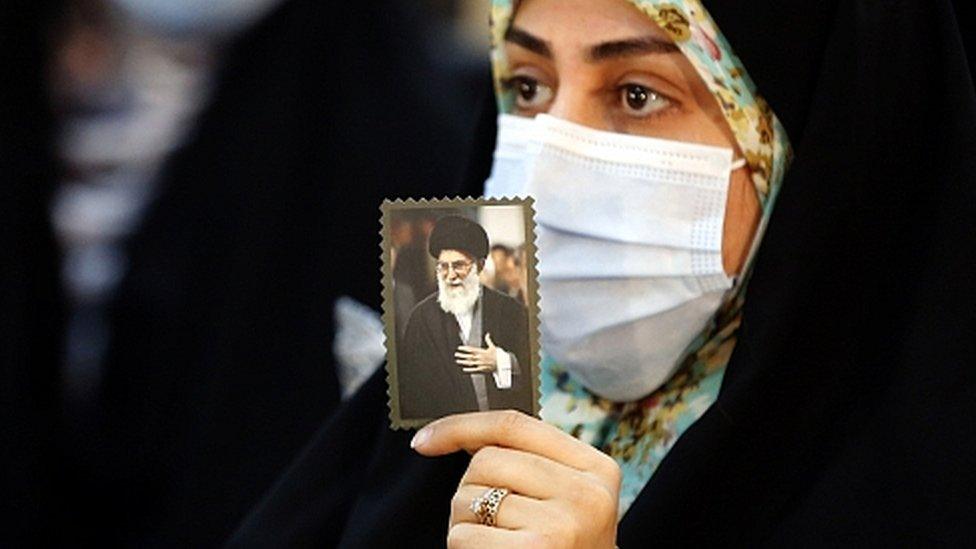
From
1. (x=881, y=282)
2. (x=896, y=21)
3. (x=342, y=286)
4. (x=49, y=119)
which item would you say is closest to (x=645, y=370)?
(x=881, y=282)

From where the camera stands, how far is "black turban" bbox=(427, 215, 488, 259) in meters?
1.79

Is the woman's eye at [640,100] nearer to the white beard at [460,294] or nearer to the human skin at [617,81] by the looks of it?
the human skin at [617,81]

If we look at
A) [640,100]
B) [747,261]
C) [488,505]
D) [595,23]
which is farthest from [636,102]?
[488,505]

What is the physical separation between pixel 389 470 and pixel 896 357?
0.71 m

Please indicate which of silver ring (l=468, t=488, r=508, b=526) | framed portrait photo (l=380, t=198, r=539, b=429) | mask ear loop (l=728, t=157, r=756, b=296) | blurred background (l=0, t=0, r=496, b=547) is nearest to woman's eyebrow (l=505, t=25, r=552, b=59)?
mask ear loop (l=728, t=157, r=756, b=296)

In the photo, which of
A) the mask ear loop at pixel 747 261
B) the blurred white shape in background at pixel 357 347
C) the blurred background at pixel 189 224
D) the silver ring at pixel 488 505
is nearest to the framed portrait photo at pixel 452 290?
the silver ring at pixel 488 505

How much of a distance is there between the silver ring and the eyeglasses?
22 cm

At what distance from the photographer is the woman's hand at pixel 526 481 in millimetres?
1785

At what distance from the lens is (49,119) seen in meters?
3.99

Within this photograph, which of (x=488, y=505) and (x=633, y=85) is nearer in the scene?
(x=488, y=505)

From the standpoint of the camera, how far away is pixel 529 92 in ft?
7.98

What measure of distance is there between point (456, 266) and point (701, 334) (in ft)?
1.96

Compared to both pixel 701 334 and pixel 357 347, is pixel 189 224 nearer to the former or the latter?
pixel 357 347

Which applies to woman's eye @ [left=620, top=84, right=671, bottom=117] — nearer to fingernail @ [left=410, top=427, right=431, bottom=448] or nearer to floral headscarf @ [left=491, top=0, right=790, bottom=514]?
floral headscarf @ [left=491, top=0, right=790, bottom=514]
